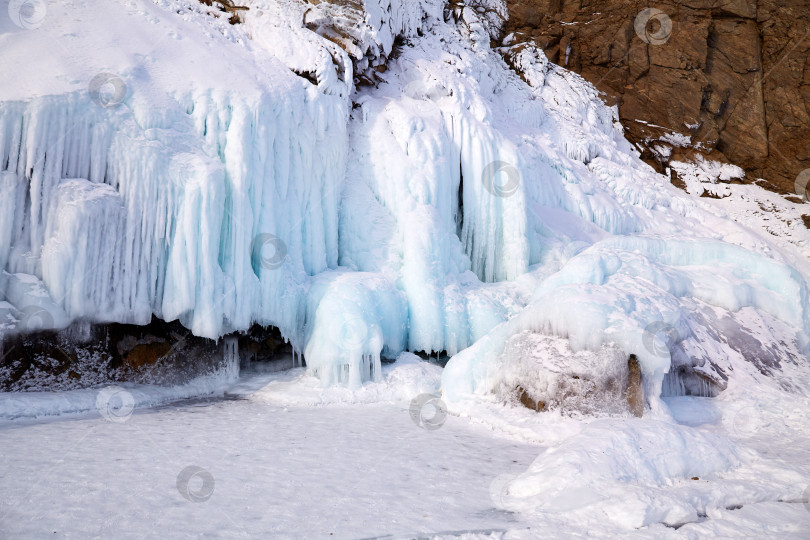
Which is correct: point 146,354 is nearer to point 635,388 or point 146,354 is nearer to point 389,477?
point 389,477

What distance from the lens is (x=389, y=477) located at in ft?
17.6

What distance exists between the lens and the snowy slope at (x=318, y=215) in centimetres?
812

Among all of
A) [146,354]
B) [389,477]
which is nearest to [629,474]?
[389,477]

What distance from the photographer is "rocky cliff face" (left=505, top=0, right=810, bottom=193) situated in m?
23.3

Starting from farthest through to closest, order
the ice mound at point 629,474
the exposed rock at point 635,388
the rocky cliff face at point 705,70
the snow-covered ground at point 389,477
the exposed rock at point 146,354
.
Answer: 1. the rocky cliff face at point 705,70
2. the exposed rock at point 146,354
3. the exposed rock at point 635,388
4. the ice mound at point 629,474
5. the snow-covered ground at point 389,477

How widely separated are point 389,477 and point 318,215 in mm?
6871

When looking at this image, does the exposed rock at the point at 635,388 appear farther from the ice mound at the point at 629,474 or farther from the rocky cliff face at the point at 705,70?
the rocky cliff face at the point at 705,70

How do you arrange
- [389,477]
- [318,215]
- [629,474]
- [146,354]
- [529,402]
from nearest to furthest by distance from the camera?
[629,474], [389,477], [529,402], [146,354], [318,215]

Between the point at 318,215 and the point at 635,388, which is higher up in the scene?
the point at 318,215

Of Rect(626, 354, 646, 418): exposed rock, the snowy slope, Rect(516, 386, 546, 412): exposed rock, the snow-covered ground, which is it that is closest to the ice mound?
the snow-covered ground

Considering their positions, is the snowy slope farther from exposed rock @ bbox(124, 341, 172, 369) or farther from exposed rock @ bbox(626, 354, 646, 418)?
exposed rock @ bbox(124, 341, 172, 369)

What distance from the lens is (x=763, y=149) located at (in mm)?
23359

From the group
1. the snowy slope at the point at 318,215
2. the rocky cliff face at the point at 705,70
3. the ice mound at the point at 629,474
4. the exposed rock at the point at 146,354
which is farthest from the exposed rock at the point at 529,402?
the rocky cliff face at the point at 705,70

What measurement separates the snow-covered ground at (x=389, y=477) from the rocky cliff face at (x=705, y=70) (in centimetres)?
1901
